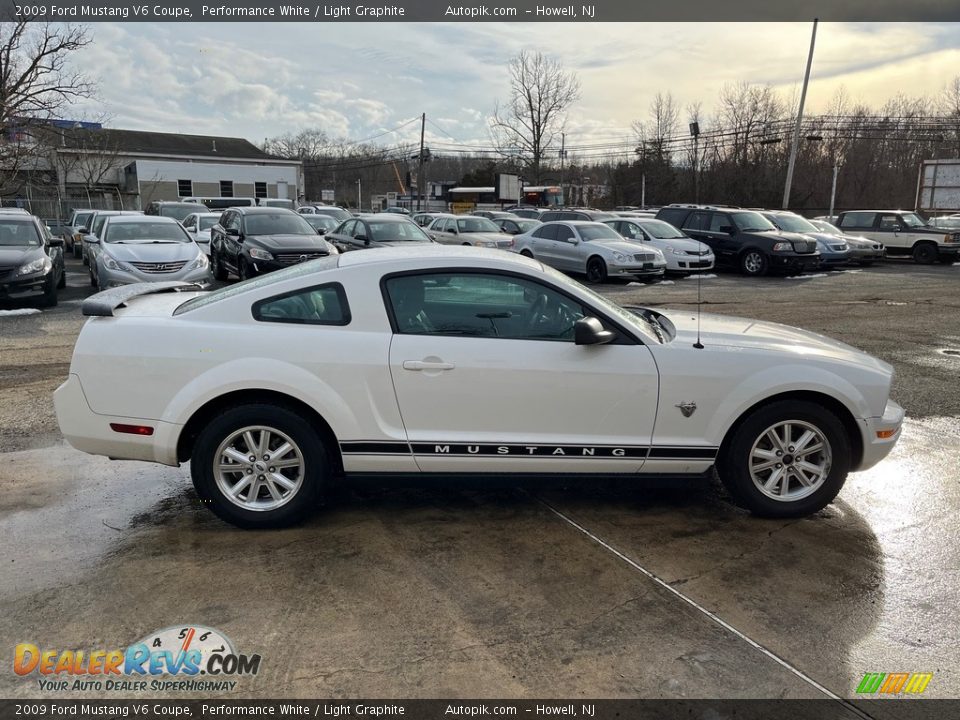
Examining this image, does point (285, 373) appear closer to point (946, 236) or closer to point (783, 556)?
point (783, 556)

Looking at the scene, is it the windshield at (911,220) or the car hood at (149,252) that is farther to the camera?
the windshield at (911,220)

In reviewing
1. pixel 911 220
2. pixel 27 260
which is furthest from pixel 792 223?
pixel 27 260

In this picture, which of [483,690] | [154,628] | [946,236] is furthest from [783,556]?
[946,236]

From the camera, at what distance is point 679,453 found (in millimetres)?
4098

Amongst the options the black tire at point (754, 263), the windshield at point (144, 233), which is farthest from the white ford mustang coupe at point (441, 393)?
the black tire at point (754, 263)

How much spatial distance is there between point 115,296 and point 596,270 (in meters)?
14.1

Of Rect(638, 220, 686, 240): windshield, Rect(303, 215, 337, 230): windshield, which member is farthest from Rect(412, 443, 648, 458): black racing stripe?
Rect(303, 215, 337, 230): windshield

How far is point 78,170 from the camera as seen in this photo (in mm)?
50188

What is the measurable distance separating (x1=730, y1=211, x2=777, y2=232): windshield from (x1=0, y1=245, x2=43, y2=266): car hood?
17460 millimetres

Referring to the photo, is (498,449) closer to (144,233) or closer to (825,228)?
(144,233)

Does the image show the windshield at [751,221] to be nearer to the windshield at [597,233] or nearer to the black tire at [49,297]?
the windshield at [597,233]

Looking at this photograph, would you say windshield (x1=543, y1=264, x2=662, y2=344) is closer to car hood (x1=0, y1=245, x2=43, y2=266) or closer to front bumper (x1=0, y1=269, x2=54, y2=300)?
front bumper (x1=0, y1=269, x2=54, y2=300)

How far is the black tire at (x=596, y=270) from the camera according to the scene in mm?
17188

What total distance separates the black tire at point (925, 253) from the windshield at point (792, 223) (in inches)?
171
